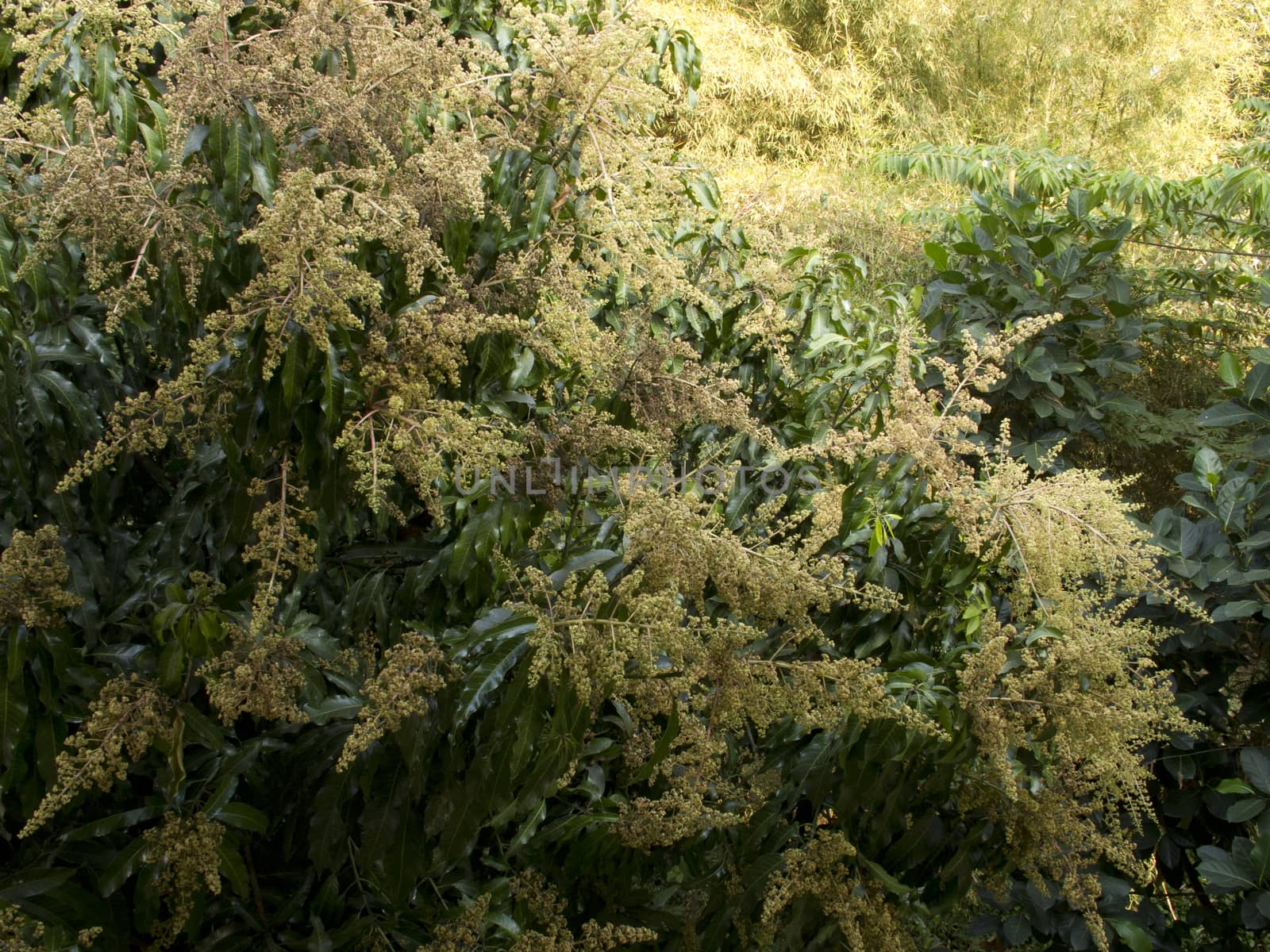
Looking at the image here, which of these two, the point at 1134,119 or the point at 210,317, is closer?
the point at 210,317

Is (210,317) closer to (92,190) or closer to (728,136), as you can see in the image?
(92,190)

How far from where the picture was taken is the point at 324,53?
1534mm

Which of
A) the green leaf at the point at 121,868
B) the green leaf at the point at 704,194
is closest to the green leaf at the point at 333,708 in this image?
the green leaf at the point at 121,868

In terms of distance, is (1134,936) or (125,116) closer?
(125,116)

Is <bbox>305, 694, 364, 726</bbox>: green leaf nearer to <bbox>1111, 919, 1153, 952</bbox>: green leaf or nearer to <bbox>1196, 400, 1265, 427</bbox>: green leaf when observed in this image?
<bbox>1111, 919, 1153, 952</bbox>: green leaf

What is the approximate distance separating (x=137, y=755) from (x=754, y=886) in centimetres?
79

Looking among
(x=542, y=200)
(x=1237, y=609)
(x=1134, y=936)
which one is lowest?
(x=1134, y=936)

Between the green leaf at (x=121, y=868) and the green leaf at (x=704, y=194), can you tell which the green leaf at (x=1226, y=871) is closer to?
the green leaf at (x=704, y=194)

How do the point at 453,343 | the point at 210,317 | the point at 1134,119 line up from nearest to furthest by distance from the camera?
the point at 210,317 → the point at 453,343 → the point at 1134,119

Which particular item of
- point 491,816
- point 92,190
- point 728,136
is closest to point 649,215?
point 92,190

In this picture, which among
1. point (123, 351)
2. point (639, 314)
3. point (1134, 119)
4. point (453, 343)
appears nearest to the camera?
point (453, 343)

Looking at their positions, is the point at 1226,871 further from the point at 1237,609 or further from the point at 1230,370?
the point at 1230,370

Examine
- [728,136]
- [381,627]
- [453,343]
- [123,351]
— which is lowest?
[728,136]

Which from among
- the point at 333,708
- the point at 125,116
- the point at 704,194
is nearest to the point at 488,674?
the point at 333,708
